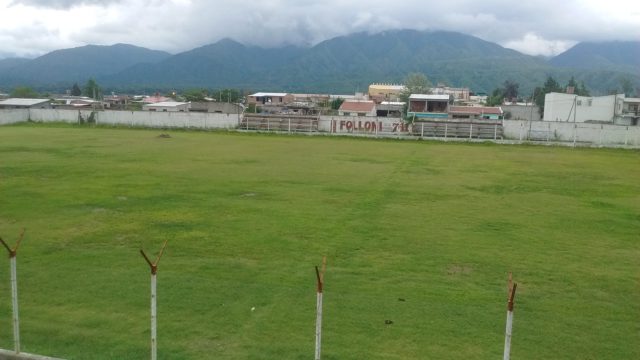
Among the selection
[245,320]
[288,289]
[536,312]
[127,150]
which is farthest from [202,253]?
[127,150]

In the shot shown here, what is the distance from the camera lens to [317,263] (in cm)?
891

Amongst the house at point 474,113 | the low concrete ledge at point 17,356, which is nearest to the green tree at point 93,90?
the house at point 474,113

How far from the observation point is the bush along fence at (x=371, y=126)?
3694 centimetres

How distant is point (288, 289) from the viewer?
302 inches

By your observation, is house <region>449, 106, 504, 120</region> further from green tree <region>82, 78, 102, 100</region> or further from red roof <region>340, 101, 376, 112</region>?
green tree <region>82, 78, 102, 100</region>

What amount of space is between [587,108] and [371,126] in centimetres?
2580

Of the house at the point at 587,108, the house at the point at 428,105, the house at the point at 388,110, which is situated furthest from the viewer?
the house at the point at 388,110

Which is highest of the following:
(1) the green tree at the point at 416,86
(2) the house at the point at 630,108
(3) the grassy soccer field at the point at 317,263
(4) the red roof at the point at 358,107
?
(1) the green tree at the point at 416,86

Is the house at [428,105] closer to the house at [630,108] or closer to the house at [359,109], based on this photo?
the house at [359,109]

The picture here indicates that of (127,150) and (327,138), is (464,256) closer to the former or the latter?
(127,150)

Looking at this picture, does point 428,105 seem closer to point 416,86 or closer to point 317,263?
point 416,86

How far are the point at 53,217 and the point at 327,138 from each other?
27.4m

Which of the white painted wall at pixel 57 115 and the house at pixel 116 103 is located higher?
the house at pixel 116 103

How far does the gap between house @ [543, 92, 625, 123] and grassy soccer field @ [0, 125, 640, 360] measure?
3907 cm
